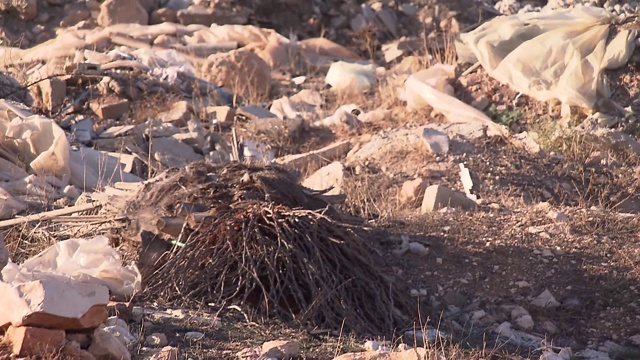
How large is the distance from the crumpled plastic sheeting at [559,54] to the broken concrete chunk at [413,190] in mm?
1949

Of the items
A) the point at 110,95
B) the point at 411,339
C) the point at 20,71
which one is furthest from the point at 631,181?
the point at 20,71

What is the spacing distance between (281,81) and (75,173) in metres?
3.73

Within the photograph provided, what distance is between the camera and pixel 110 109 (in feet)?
26.9

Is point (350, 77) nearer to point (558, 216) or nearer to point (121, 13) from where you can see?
point (121, 13)

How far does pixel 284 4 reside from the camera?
1210cm

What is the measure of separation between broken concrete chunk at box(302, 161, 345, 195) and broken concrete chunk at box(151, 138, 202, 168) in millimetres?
993

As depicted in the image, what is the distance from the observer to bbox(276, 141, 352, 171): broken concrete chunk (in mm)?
7031

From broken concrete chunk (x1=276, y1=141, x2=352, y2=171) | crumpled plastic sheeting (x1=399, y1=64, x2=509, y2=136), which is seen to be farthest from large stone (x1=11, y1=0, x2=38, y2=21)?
broken concrete chunk (x1=276, y1=141, x2=352, y2=171)

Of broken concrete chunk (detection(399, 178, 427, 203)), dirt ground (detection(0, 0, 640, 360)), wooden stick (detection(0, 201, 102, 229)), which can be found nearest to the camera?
dirt ground (detection(0, 0, 640, 360))

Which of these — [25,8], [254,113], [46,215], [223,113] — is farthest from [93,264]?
[25,8]

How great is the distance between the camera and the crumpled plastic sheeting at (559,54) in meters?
7.63

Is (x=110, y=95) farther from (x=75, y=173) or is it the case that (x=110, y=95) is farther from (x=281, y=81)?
(x=75, y=173)

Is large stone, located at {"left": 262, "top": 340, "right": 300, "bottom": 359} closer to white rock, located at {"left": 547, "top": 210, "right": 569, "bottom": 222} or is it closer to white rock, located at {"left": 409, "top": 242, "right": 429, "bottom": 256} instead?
white rock, located at {"left": 409, "top": 242, "right": 429, "bottom": 256}

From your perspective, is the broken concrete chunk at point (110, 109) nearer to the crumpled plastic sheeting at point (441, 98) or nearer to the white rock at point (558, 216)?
the crumpled plastic sheeting at point (441, 98)
